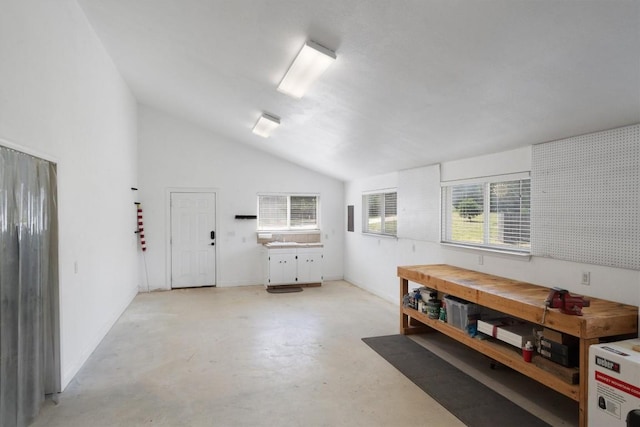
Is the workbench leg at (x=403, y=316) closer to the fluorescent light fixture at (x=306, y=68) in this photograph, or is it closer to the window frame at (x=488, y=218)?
the window frame at (x=488, y=218)

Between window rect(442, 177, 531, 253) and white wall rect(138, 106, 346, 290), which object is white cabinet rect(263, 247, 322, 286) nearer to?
white wall rect(138, 106, 346, 290)

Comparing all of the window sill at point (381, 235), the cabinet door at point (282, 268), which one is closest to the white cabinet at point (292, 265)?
the cabinet door at point (282, 268)

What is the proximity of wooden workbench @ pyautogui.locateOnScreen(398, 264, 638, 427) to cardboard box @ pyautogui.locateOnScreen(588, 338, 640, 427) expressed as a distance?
0.40ft

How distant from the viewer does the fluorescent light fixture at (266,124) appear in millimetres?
4977

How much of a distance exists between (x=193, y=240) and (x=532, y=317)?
19.9 ft

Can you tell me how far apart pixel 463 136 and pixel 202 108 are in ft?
13.0

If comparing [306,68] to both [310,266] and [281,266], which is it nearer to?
[281,266]

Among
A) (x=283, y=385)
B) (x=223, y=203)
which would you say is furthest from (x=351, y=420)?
(x=223, y=203)

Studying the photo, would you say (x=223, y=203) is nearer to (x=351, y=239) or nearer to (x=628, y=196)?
(x=351, y=239)

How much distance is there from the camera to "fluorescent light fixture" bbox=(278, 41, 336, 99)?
2783mm

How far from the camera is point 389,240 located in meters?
6.10

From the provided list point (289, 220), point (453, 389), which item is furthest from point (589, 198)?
point (289, 220)

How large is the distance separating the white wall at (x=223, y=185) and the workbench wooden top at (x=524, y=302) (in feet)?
12.4

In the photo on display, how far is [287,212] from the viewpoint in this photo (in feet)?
25.6
